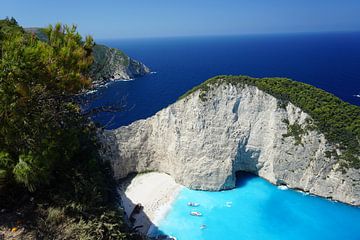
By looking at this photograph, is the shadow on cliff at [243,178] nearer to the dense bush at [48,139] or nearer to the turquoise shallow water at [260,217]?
the turquoise shallow water at [260,217]

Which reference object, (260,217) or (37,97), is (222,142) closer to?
(260,217)

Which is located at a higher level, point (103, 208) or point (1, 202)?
point (1, 202)

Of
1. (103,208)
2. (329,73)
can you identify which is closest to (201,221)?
(103,208)

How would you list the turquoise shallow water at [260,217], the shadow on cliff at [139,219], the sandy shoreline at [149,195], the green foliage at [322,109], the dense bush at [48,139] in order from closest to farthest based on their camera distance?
the dense bush at [48,139], the shadow on cliff at [139,219], the turquoise shallow water at [260,217], the sandy shoreline at [149,195], the green foliage at [322,109]

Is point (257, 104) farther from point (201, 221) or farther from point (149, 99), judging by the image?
point (149, 99)

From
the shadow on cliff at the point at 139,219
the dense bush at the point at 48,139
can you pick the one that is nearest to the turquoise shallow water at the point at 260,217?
the shadow on cliff at the point at 139,219

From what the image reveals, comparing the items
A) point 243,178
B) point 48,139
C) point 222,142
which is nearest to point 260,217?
point 243,178

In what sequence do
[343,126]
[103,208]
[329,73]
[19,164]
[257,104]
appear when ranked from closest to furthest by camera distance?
[19,164] → [103,208] → [343,126] → [257,104] → [329,73]
